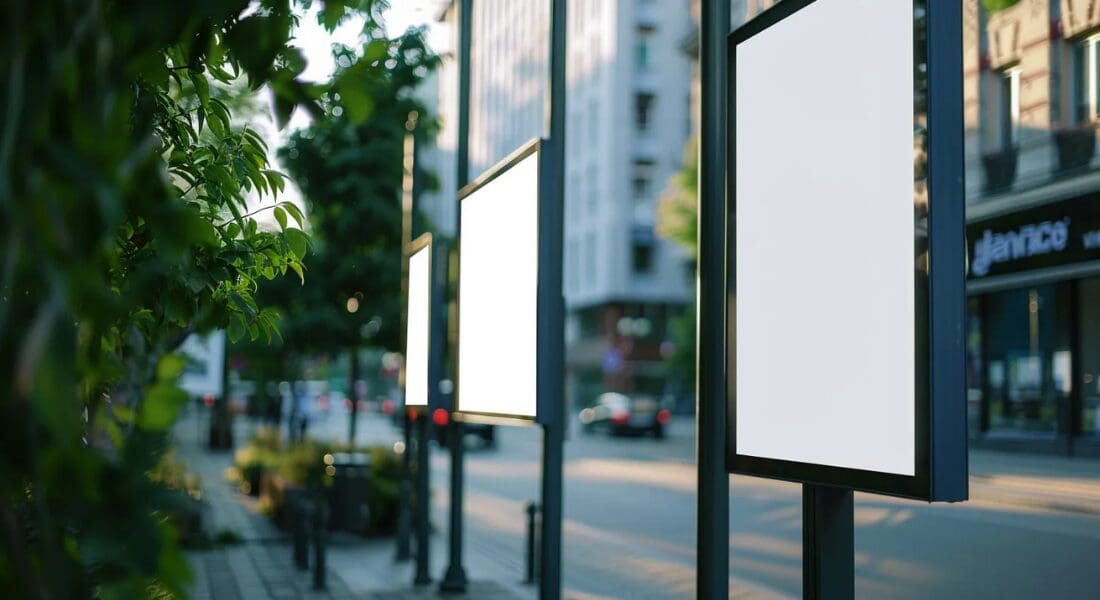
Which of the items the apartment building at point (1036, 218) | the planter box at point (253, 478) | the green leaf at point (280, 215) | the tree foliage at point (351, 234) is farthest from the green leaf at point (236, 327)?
the apartment building at point (1036, 218)

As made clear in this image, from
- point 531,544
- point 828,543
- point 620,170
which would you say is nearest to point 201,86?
point 828,543

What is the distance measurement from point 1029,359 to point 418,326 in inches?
751

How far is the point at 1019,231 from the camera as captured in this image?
2328cm

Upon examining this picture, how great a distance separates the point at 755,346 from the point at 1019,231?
22024 mm

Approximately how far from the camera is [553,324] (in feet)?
15.5

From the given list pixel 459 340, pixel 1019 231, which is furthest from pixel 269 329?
→ pixel 1019 231

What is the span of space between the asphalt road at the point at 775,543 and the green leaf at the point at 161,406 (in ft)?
28.0

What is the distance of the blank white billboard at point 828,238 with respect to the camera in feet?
8.93

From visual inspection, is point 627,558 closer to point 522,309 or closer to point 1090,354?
point 522,309

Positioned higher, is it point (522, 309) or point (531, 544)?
point (522, 309)

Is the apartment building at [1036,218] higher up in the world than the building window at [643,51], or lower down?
lower down

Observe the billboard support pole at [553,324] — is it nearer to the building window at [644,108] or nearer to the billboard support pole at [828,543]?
the billboard support pole at [828,543]

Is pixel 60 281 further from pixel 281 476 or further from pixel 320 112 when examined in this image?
pixel 281 476

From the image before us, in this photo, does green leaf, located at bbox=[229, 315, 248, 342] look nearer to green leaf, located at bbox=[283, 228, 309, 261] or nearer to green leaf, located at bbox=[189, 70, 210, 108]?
green leaf, located at bbox=[283, 228, 309, 261]
